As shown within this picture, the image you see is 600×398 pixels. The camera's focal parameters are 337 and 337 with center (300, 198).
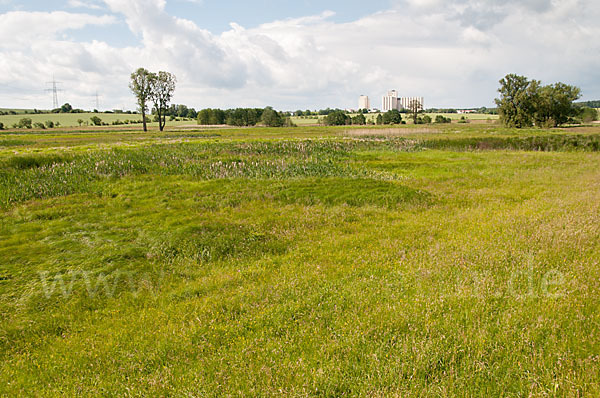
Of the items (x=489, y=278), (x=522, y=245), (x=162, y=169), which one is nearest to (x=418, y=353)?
(x=489, y=278)

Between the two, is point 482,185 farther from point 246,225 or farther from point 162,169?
point 162,169

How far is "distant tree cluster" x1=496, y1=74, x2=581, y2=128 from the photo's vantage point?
83.4m

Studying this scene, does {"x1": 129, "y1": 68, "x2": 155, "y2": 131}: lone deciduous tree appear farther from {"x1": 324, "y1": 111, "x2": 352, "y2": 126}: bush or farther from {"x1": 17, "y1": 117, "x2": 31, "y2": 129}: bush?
{"x1": 324, "y1": 111, "x2": 352, "y2": 126}: bush

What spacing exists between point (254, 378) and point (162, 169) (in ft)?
73.7

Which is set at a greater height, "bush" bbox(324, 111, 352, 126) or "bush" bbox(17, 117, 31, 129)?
"bush" bbox(324, 111, 352, 126)

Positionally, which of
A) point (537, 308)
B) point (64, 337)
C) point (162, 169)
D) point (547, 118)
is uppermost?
point (547, 118)

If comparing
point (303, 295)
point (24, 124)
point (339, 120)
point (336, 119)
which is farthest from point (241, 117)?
point (303, 295)

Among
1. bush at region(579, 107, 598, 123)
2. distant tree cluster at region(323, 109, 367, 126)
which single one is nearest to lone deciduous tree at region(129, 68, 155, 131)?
distant tree cluster at region(323, 109, 367, 126)

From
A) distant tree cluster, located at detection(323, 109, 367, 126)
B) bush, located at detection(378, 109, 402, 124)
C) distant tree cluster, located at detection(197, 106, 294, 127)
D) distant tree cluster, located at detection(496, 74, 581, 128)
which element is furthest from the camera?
bush, located at detection(378, 109, 402, 124)

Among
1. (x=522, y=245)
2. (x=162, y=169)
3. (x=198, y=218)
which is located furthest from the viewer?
(x=162, y=169)

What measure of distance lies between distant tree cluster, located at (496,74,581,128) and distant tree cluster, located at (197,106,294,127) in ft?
268

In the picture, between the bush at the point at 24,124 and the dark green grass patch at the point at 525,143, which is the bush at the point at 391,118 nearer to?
the dark green grass patch at the point at 525,143

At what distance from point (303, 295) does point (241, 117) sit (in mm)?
150722

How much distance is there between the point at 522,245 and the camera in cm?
942
